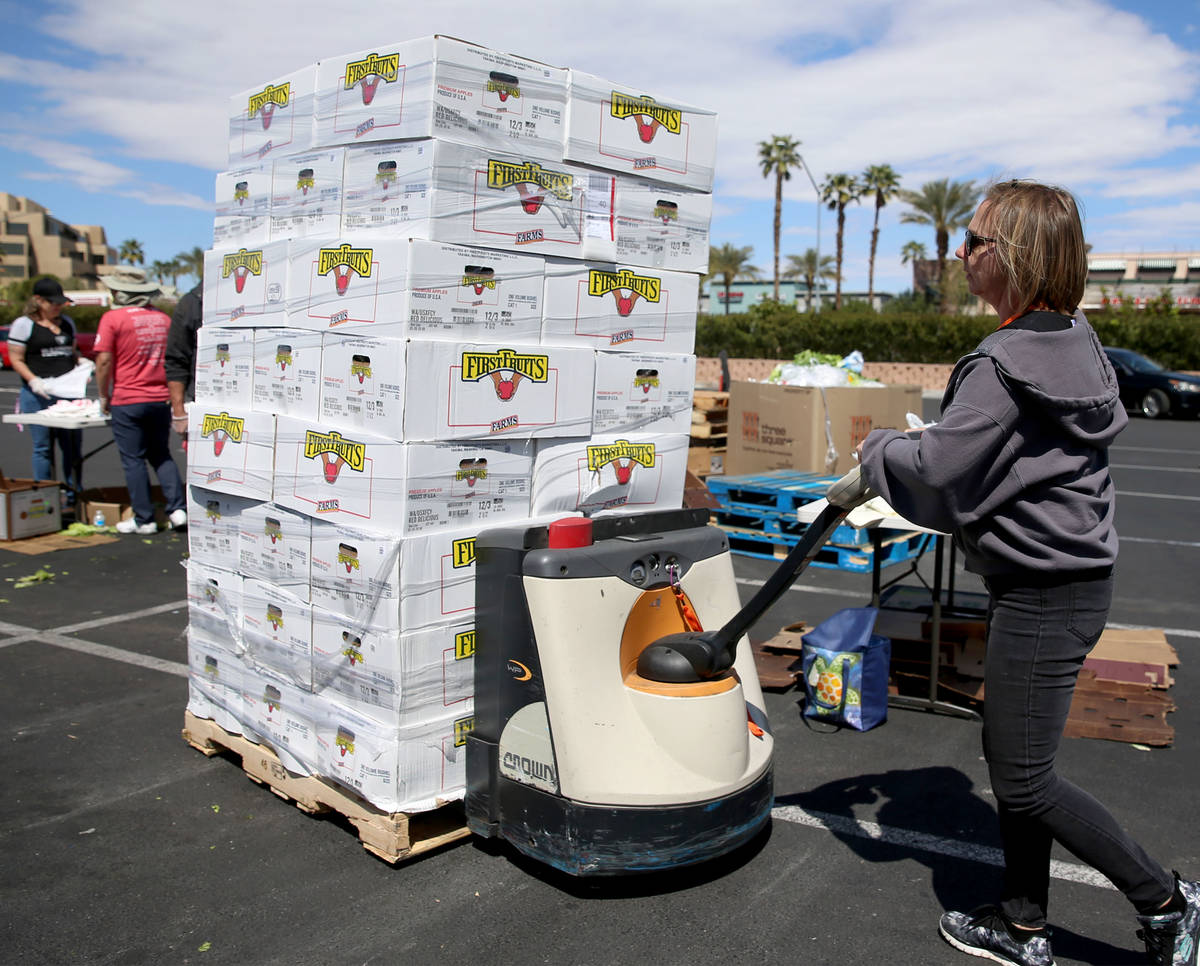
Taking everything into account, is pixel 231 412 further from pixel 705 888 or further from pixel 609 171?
pixel 705 888

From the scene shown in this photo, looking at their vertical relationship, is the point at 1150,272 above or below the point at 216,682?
above

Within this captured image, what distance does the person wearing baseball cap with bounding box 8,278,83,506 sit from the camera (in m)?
8.89

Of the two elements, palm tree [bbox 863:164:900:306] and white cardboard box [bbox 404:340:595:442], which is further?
palm tree [bbox 863:164:900:306]

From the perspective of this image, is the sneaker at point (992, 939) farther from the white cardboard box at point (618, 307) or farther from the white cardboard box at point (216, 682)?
the white cardboard box at point (216, 682)

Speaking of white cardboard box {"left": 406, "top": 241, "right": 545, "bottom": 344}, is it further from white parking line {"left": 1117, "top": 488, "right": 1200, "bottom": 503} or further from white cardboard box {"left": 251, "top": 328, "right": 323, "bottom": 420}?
white parking line {"left": 1117, "top": 488, "right": 1200, "bottom": 503}

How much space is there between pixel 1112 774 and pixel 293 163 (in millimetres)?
4068

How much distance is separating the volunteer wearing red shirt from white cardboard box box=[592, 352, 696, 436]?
537 centimetres

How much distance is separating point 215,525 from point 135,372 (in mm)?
4551

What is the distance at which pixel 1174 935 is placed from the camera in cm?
269

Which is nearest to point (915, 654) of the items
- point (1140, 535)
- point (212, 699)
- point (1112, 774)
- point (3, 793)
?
point (1112, 774)

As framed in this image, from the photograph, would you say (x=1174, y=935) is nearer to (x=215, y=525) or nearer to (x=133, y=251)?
(x=215, y=525)

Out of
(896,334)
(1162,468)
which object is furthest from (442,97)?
(896,334)

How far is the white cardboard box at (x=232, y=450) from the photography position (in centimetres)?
382

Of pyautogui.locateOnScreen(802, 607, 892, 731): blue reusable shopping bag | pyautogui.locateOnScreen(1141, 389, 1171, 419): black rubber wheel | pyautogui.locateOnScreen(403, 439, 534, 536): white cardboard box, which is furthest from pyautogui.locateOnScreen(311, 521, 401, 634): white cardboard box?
pyautogui.locateOnScreen(1141, 389, 1171, 419): black rubber wheel
